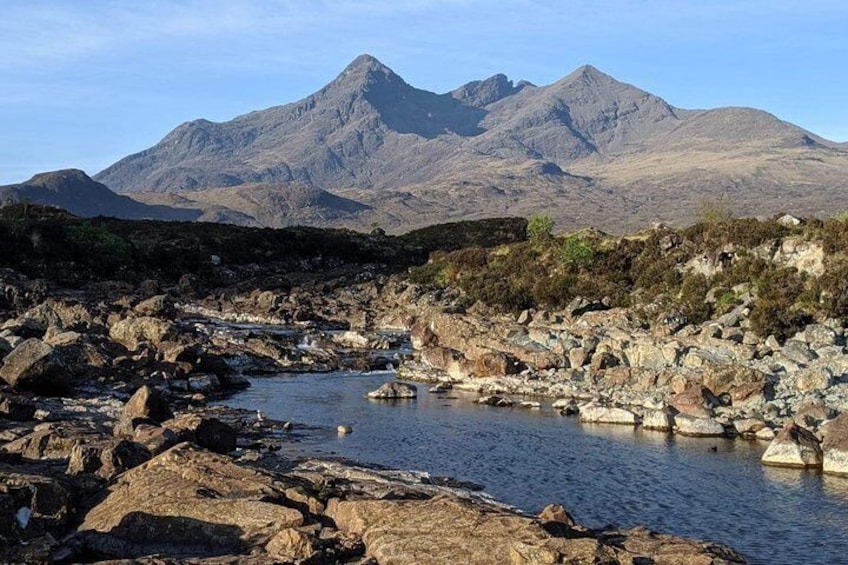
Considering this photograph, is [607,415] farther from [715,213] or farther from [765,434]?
[715,213]

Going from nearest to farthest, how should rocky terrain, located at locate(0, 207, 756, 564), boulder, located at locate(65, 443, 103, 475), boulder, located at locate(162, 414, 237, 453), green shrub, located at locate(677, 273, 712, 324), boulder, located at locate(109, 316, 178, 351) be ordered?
rocky terrain, located at locate(0, 207, 756, 564)
boulder, located at locate(65, 443, 103, 475)
boulder, located at locate(162, 414, 237, 453)
boulder, located at locate(109, 316, 178, 351)
green shrub, located at locate(677, 273, 712, 324)

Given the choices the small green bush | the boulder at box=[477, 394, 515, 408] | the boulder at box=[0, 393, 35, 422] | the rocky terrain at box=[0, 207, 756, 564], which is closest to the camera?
the rocky terrain at box=[0, 207, 756, 564]

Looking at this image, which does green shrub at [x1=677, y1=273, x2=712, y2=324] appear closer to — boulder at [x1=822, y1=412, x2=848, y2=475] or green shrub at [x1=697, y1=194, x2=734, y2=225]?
green shrub at [x1=697, y1=194, x2=734, y2=225]

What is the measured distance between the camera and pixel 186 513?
916 inches

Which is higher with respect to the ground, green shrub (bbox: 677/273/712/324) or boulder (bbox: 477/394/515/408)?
green shrub (bbox: 677/273/712/324)

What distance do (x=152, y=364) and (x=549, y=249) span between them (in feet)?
167

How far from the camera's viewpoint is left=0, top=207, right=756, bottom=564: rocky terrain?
2109 cm

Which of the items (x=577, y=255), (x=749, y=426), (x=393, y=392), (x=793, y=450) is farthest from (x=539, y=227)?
(x=793, y=450)

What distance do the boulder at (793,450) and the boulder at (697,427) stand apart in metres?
4.84

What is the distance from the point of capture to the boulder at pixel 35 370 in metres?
44.6

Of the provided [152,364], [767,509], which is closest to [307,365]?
[152,364]

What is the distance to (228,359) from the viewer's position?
2564 inches

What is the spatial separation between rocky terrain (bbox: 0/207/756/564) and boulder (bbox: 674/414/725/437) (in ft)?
53.4

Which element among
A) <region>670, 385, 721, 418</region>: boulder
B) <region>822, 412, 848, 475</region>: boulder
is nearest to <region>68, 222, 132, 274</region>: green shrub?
<region>670, 385, 721, 418</region>: boulder
